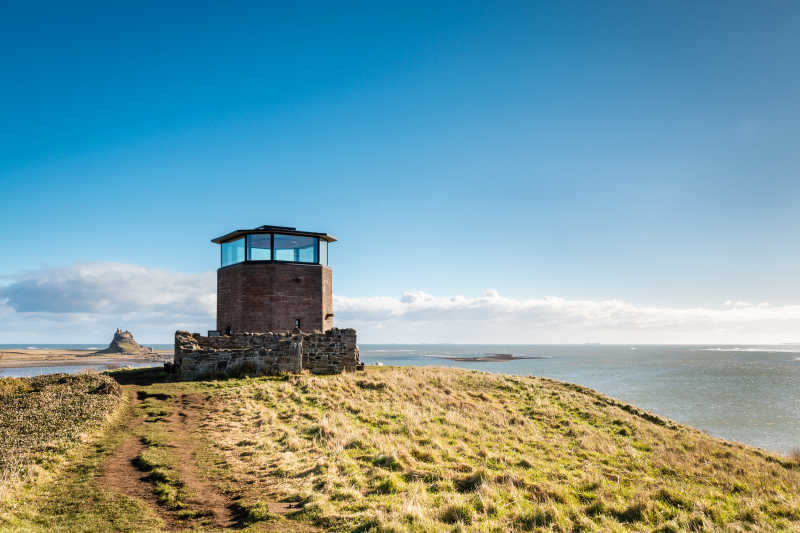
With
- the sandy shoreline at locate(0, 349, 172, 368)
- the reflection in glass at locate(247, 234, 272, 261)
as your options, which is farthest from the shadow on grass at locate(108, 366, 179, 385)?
the sandy shoreline at locate(0, 349, 172, 368)

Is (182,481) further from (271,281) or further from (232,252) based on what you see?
(232,252)

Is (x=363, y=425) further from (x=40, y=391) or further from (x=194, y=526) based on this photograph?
(x=40, y=391)

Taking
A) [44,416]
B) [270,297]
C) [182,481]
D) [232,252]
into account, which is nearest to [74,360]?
[232,252]

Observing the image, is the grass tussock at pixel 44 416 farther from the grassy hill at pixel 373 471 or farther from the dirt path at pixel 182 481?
the dirt path at pixel 182 481

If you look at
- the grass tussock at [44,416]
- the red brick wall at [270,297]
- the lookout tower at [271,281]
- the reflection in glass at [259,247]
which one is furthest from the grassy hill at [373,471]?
the reflection in glass at [259,247]

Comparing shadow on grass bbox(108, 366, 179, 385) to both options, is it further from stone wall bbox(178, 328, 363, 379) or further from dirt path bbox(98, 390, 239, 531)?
dirt path bbox(98, 390, 239, 531)

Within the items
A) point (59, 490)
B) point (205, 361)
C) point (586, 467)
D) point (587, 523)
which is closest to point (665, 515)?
point (587, 523)

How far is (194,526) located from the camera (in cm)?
701

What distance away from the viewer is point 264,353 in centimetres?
2150

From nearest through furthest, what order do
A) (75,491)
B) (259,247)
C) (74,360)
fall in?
1. (75,491)
2. (259,247)
3. (74,360)

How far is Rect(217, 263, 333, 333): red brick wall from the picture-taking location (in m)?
27.1

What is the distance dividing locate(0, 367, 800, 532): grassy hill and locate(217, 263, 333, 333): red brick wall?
290 inches

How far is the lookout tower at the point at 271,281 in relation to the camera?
89.2 feet

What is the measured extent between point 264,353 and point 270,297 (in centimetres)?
648
